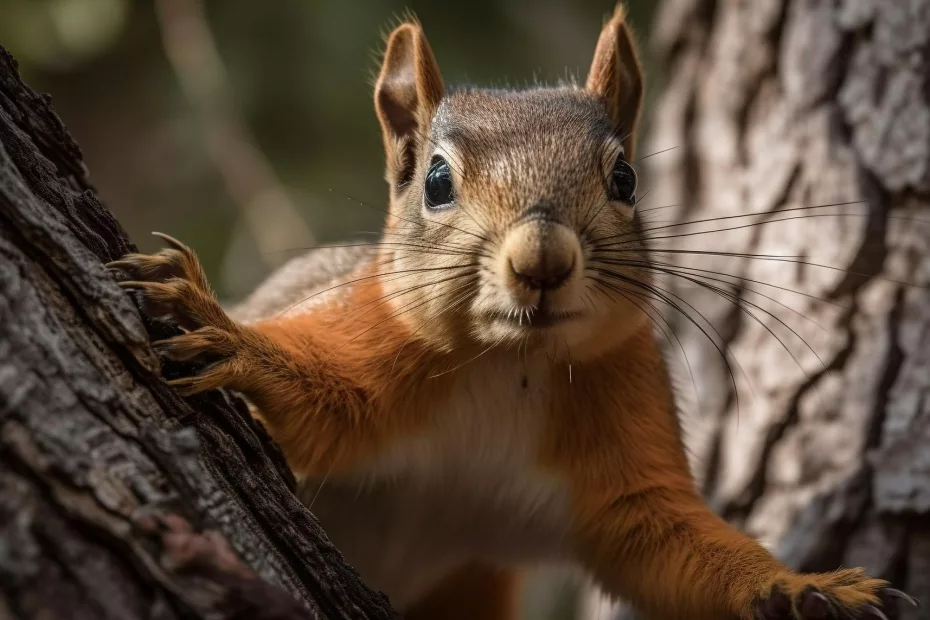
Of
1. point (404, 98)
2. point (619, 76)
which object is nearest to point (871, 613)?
point (619, 76)

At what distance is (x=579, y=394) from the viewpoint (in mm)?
2184

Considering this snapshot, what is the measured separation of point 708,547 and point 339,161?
11.5 feet

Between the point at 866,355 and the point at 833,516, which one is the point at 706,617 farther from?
the point at 866,355

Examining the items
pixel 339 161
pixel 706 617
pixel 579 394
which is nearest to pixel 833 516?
pixel 706 617

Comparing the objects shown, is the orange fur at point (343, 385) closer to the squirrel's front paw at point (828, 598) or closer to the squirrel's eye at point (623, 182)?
the squirrel's eye at point (623, 182)

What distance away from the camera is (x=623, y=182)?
205 cm

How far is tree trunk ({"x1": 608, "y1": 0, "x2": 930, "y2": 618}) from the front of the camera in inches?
94.4

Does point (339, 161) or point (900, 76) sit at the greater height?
point (339, 161)

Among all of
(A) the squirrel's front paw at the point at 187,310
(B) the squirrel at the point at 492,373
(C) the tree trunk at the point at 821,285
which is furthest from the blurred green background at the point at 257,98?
(A) the squirrel's front paw at the point at 187,310

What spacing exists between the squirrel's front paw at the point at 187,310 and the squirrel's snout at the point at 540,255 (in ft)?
1.78

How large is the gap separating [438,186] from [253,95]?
3054 millimetres

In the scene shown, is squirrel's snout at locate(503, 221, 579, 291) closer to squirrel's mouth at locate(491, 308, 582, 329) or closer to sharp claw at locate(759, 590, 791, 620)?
squirrel's mouth at locate(491, 308, 582, 329)

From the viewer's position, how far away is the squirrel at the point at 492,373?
1.74 metres

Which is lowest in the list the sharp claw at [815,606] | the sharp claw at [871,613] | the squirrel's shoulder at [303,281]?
the sharp claw at [871,613]
